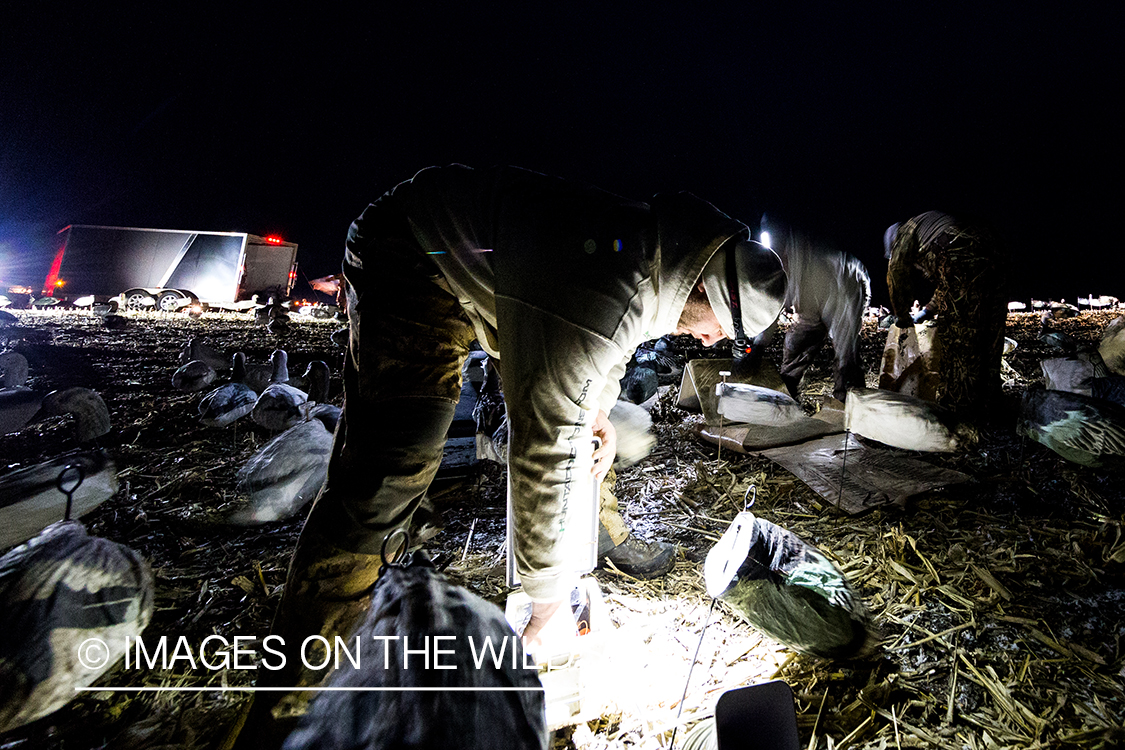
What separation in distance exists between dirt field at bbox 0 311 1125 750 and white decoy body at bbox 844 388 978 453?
8.7 inches

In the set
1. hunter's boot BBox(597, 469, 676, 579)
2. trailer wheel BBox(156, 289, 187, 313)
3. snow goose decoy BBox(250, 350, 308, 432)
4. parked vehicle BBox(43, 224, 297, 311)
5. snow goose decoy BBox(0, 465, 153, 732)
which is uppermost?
parked vehicle BBox(43, 224, 297, 311)

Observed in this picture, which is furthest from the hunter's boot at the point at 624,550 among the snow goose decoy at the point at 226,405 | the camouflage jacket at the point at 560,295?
the snow goose decoy at the point at 226,405

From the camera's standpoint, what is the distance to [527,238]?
1195 mm

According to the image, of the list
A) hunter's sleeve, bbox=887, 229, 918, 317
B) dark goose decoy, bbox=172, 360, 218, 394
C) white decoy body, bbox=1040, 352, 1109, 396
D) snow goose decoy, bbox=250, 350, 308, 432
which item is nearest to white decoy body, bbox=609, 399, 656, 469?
snow goose decoy, bbox=250, 350, 308, 432

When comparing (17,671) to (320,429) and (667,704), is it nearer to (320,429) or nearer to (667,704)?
(320,429)

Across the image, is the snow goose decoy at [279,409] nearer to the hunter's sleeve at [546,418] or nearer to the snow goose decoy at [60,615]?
the snow goose decoy at [60,615]

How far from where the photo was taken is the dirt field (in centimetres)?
138

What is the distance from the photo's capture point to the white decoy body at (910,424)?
3.12 metres

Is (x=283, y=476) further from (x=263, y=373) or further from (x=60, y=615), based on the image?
(x=263, y=373)

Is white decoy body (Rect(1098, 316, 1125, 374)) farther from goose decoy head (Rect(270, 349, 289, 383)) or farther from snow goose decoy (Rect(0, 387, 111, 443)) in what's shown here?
snow goose decoy (Rect(0, 387, 111, 443))

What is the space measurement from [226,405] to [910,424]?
507 cm

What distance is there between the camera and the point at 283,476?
95.8 inches

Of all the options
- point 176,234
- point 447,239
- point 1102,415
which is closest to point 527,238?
point 447,239

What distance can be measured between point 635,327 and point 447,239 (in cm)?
62
